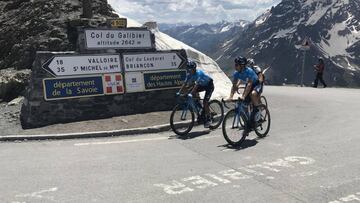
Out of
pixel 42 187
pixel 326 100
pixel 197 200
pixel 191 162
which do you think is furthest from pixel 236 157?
pixel 326 100

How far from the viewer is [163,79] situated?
17.2 meters

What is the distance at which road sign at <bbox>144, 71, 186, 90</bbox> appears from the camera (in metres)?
16.8

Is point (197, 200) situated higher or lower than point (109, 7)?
lower

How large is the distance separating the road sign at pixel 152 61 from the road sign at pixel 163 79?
229 millimetres

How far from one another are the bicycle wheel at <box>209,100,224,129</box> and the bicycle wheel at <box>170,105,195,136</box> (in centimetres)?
91

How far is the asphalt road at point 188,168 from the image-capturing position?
7773 mm

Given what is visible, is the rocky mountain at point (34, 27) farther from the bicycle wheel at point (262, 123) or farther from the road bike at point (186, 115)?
the bicycle wheel at point (262, 123)

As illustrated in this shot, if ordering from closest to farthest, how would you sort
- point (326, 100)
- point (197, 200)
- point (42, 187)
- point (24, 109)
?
point (197, 200)
point (42, 187)
point (24, 109)
point (326, 100)

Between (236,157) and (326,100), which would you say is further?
(326,100)

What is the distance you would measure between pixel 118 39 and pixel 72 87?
2.70 meters

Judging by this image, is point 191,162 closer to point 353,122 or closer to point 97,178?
point 97,178

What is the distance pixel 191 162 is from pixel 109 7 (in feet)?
47.0

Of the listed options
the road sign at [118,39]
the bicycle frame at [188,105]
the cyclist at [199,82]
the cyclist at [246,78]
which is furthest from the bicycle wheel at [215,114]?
the road sign at [118,39]

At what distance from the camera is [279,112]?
1805 cm
